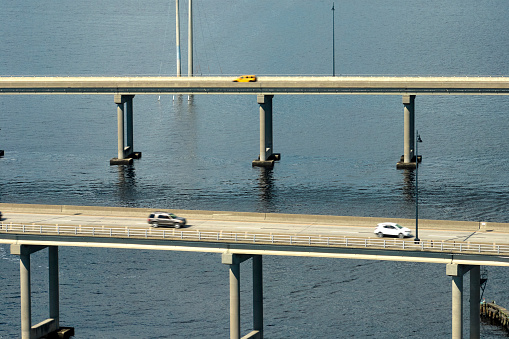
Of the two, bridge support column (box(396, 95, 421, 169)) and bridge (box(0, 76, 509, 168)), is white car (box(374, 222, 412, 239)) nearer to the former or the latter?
bridge (box(0, 76, 509, 168))

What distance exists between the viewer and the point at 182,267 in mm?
108125

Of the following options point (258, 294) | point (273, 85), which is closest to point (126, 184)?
point (273, 85)

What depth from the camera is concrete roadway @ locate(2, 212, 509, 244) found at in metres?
85.6

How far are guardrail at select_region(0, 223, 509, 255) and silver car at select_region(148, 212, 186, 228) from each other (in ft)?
7.19

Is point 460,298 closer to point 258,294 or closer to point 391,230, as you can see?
point 391,230

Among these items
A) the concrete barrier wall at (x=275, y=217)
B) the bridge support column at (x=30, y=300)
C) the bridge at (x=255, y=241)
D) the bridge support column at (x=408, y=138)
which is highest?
the bridge support column at (x=408, y=138)

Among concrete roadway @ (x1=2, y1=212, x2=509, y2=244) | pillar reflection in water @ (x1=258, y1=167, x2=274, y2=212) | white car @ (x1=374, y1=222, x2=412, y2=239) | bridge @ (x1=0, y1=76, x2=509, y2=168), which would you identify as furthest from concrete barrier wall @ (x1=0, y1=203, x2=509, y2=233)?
bridge @ (x1=0, y1=76, x2=509, y2=168)

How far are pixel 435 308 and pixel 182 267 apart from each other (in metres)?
24.6

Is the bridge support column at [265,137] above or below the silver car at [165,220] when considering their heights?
above

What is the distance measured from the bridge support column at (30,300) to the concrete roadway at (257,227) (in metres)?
3.22

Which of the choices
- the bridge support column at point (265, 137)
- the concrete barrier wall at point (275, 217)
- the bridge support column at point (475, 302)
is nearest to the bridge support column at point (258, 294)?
the concrete barrier wall at point (275, 217)

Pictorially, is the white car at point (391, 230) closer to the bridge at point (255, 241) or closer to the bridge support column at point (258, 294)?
the bridge at point (255, 241)

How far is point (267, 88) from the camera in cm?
16425

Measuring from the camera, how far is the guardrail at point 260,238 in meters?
80.2
